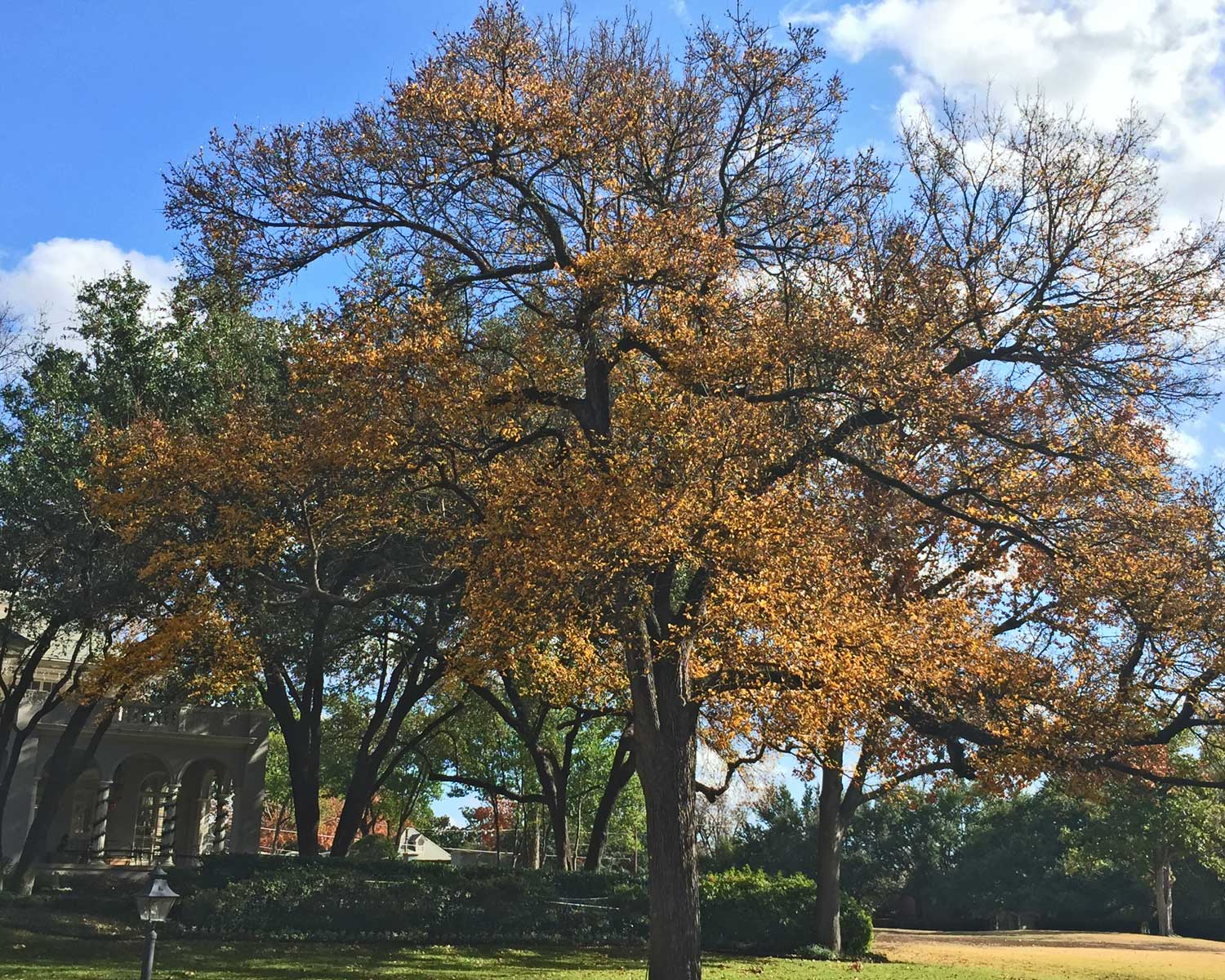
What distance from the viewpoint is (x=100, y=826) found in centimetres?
2880

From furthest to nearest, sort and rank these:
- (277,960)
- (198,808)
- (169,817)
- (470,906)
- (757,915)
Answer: (198,808) < (169,817) < (757,915) < (470,906) < (277,960)

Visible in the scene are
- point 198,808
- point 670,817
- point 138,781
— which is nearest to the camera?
point 670,817

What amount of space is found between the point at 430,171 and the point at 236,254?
3210 mm

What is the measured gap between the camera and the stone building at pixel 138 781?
2769cm

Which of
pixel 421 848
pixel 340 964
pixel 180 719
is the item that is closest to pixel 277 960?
pixel 340 964

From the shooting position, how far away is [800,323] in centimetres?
1359

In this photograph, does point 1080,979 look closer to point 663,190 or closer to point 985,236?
point 985,236

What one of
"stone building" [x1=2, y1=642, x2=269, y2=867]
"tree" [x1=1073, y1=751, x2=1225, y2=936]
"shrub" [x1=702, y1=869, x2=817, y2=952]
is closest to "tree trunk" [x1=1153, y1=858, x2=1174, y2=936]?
"tree" [x1=1073, y1=751, x2=1225, y2=936]

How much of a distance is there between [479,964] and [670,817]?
5.91m

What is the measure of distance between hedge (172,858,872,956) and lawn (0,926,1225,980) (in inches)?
36.8

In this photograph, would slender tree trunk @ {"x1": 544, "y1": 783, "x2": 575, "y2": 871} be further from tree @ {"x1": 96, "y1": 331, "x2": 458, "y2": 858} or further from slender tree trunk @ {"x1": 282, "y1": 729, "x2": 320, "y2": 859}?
tree @ {"x1": 96, "y1": 331, "x2": 458, "y2": 858}

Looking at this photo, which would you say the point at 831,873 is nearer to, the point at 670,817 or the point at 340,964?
the point at 670,817

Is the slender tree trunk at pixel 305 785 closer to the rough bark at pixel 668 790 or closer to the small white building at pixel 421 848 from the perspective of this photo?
the rough bark at pixel 668 790

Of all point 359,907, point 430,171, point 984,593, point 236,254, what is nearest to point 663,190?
point 430,171
